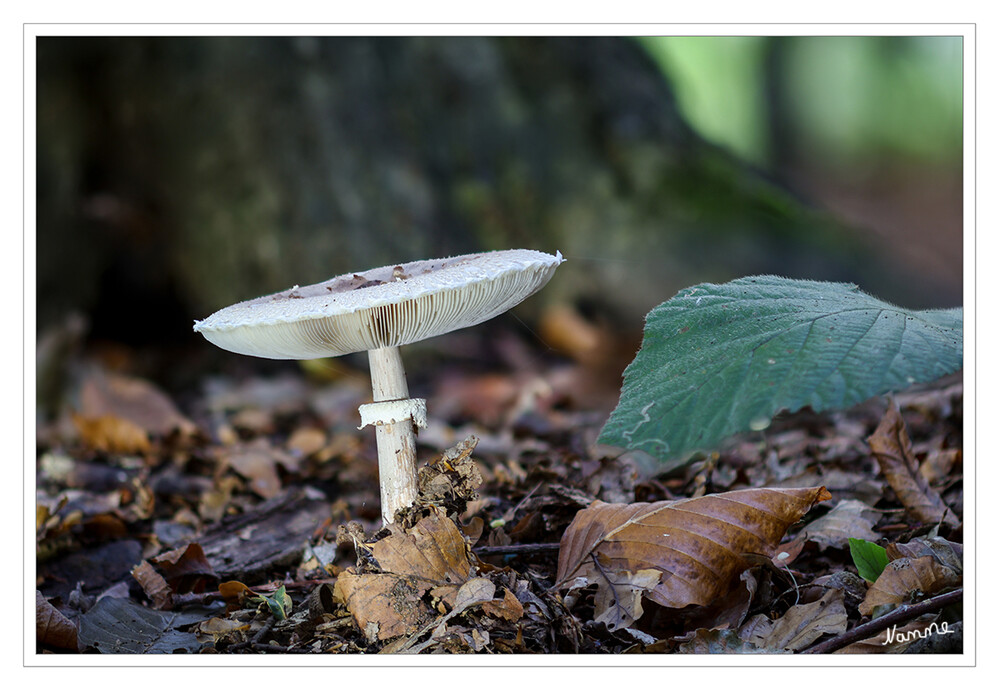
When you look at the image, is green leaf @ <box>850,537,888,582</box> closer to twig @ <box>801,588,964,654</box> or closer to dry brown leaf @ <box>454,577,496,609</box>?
twig @ <box>801,588,964,654</box>

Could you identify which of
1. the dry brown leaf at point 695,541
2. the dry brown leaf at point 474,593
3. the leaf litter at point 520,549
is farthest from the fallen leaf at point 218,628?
the dry brown leaf at point 695,541

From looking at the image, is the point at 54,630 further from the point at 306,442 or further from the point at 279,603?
the point at 306,442

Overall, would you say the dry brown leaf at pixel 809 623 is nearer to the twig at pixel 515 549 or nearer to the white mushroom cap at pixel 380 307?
the twig at pixel 515 549

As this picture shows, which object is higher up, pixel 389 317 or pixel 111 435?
pixel 389 317

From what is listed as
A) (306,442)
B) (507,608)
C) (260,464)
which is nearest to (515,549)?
(507,608)

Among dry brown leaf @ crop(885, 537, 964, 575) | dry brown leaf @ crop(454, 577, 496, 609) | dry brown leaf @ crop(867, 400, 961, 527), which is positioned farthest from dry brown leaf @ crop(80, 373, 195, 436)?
dry brown leaf @ crop(885, 537, 964, 575)
